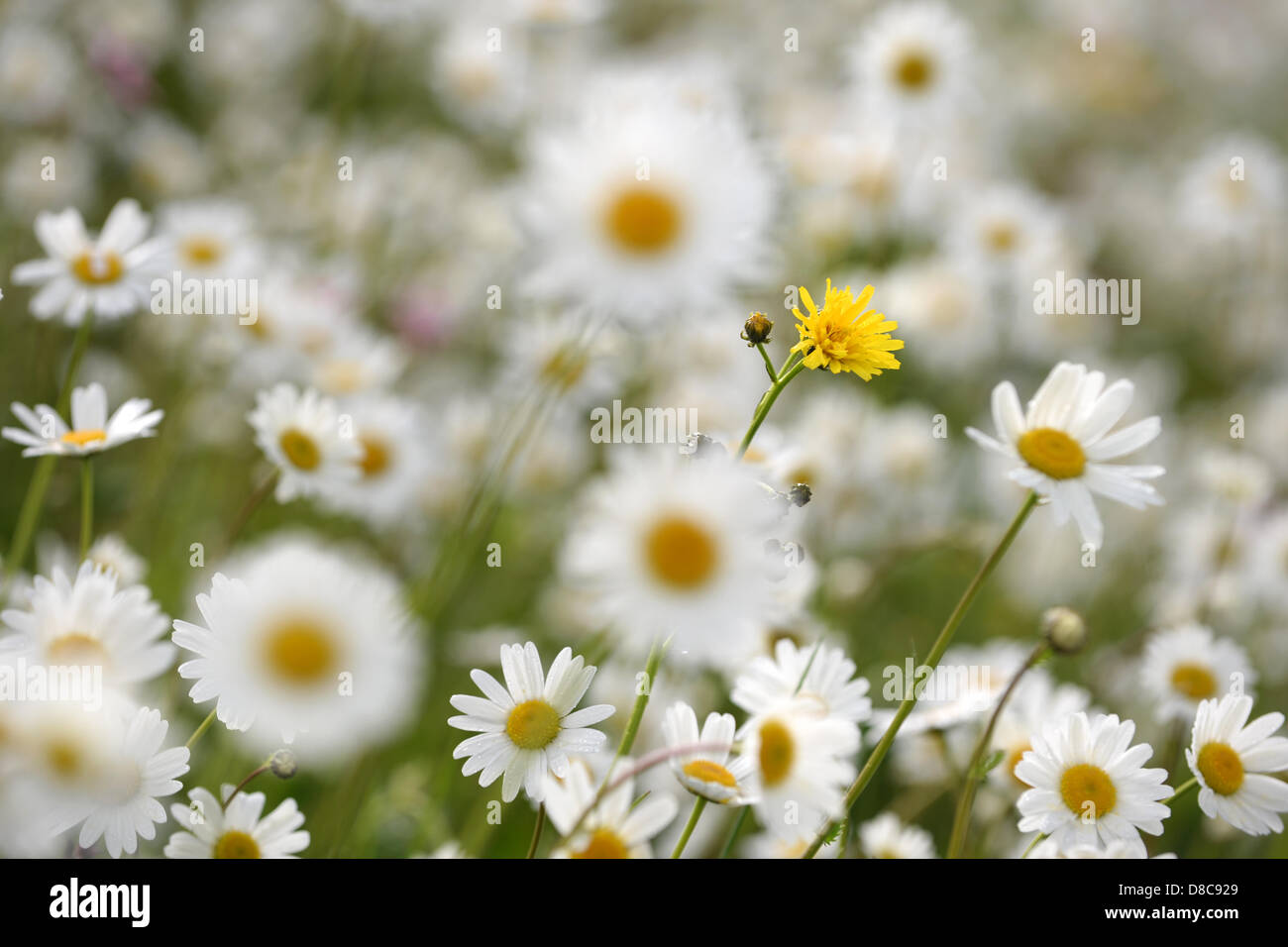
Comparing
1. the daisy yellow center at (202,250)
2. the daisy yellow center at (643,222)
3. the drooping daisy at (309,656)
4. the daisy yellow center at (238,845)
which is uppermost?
the daisy yellow center at (643,222)

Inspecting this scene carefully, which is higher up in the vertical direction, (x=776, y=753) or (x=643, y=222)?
(x=643, y=222)

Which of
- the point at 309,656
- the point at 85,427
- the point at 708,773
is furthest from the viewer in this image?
the point at 85,427

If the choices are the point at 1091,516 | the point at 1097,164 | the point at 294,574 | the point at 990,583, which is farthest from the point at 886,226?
the point at 1097,164

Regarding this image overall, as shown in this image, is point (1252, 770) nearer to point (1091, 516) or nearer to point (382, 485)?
point (1091, 516)

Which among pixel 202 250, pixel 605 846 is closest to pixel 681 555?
pixel 605 846

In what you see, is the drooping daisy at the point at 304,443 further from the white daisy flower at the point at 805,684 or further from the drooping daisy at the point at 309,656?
the white daisy flower at the point at 805,684

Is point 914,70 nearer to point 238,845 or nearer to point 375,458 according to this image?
point 375,458

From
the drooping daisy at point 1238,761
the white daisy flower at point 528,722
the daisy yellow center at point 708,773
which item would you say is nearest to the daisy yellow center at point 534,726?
the white daisy flower at point 528,722
